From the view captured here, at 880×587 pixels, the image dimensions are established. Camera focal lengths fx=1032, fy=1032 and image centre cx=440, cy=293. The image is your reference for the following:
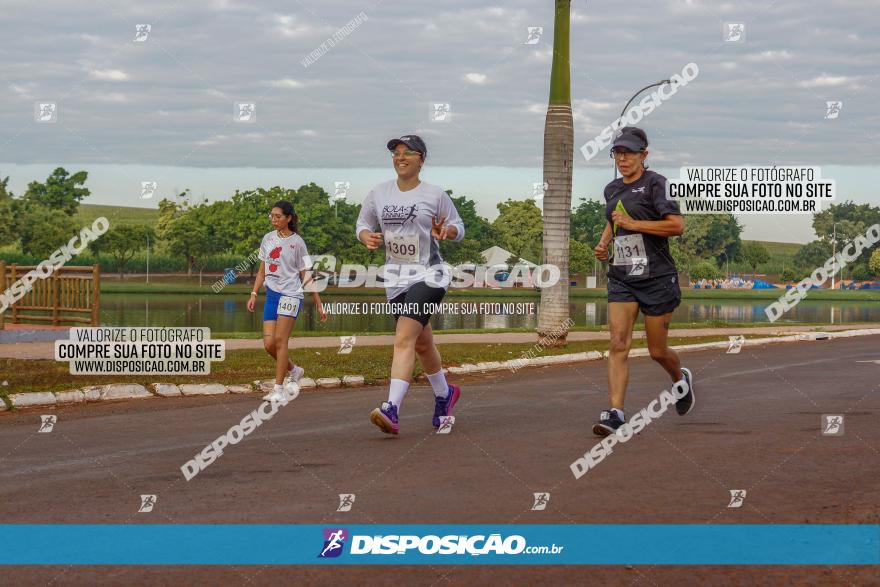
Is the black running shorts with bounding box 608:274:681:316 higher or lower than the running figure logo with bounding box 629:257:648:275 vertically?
lower

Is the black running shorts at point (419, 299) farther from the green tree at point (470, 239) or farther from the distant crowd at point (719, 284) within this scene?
the distant crowd at point (719, 284)

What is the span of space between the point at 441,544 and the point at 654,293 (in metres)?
4.02

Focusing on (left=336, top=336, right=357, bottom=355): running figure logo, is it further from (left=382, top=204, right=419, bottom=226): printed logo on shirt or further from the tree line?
the tree line

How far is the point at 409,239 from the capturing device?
324 inches

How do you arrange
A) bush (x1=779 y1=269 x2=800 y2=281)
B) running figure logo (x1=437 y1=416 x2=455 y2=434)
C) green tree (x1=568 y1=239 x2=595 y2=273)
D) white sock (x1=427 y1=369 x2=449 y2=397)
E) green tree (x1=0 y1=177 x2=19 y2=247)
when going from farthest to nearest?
bush (x1=779 y1=269 x2=800 y2=281) → green tree (x1=568 y1=239 x2=595 y2=273) → green tree (x1=0 y1=177 x2=19 y2=247) → white sock (x1=427 y1=369 x2=449 y2=397) → running figure logo (x1=437 y1=416 x2=455 y2=434)

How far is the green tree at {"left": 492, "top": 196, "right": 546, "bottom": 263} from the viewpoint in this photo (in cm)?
11475

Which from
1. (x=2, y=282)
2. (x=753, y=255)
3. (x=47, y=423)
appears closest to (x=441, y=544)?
(x=47, y=423)

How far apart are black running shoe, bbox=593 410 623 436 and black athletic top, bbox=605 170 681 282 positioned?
3.61 feet

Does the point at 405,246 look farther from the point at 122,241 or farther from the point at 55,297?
the point at 122,241

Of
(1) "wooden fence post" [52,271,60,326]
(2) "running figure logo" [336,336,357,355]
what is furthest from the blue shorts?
(1) "wooden fence post" [52,271,60,326]

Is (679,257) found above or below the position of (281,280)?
above

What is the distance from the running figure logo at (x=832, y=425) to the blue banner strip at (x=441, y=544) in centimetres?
329

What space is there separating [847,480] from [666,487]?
118 cm

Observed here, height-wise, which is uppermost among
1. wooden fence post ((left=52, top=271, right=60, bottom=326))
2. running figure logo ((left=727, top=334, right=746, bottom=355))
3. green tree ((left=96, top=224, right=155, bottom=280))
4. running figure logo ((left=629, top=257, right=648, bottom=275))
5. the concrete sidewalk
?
green tree ((left=96, top=224, right=155, bottom=280))
